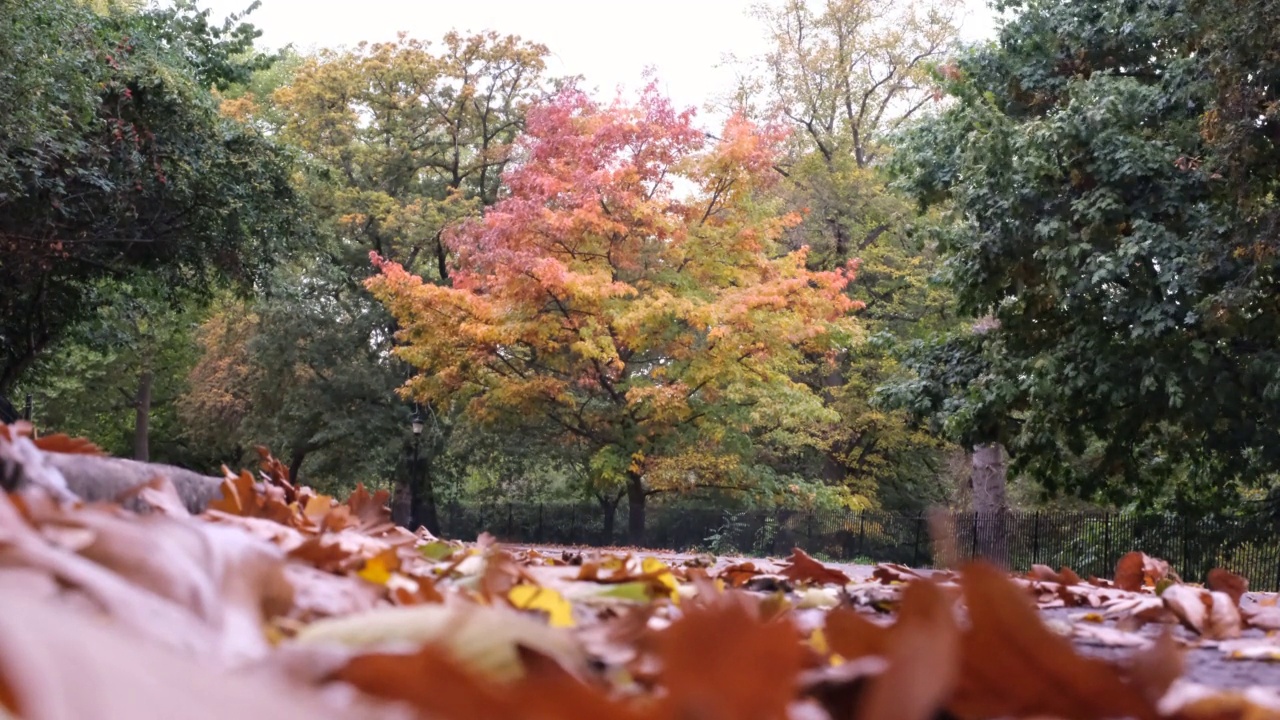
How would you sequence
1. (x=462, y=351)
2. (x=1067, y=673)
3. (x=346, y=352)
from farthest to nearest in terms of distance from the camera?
(x=346, y=352)
(x=462, y=351)
(x=1067, y=673)

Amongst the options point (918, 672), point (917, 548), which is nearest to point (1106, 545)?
point (917, 548)

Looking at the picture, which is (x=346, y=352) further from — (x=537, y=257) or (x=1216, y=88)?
(x=1216, y=88)

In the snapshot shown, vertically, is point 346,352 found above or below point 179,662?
Result: above

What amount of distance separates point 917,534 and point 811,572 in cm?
2079

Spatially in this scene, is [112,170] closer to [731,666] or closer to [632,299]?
[632,299]

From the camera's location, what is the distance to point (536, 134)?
1869cm

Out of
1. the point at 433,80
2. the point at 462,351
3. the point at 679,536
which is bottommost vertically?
the point at 679,536

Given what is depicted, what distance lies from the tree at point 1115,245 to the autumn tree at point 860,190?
382 inches

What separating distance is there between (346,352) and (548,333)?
993 cm

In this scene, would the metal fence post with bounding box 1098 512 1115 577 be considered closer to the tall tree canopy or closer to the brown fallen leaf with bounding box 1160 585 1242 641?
the tall tree canopy

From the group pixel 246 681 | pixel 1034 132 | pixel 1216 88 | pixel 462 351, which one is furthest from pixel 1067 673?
pixel 462 351

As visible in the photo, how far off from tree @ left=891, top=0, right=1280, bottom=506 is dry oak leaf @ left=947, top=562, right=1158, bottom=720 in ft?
38.0

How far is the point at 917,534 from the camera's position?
21.9m

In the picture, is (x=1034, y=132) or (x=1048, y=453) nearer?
(x=1034, y=132)
